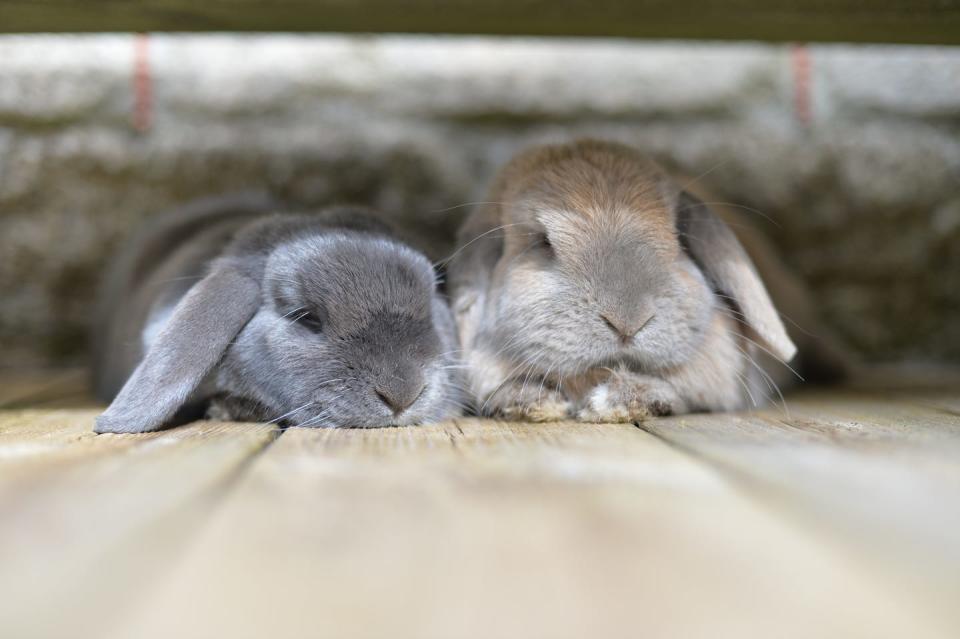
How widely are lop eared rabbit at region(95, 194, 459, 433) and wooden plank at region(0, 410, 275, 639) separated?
0.16 m

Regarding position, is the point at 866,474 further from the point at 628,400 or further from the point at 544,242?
the point at 544,242

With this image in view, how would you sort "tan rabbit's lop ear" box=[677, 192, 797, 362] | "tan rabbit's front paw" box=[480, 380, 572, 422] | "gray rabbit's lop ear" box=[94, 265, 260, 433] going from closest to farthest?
1. "gray rabbit's lop ear" box=[94, 265, 260, 433]
2. "tan rabbit's front paw" box=[480, 380, 572, 422]
3. "tan rabbit's lop ear" box=[677, 192, 797, 362]

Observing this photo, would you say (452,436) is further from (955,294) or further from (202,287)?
(955,294)

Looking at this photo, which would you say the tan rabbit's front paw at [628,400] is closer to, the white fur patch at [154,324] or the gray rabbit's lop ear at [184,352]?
the gray rabbit's lop ear at [184,352]

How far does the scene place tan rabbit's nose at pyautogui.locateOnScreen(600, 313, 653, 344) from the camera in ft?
6.66

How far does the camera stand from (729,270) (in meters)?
2.29

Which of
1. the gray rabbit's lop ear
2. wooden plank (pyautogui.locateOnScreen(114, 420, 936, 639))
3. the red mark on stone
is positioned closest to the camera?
wooden plank (pyautogui.locateOnScreen(114, 420, 936, 639))

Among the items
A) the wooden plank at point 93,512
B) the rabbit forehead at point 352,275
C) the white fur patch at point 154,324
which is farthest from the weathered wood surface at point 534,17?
the wooden plank at point 93,512

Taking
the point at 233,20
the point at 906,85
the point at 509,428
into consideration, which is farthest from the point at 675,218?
the point at 906,85

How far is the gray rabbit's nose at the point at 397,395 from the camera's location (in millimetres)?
2023

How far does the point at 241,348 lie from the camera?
2.21 meters

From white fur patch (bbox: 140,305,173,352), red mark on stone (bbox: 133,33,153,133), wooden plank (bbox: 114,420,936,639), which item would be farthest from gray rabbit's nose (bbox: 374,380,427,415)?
red mark on stone (bbox: 133,33,153,133)

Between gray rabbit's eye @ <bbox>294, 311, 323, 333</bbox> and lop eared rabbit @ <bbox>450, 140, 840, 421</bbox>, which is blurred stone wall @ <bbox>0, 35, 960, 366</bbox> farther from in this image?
gray rabbit's eye @ <bbox>294, 311, 323, 333</bbox>

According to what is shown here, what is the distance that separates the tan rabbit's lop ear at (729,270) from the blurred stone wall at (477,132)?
113 cm
